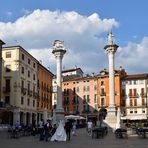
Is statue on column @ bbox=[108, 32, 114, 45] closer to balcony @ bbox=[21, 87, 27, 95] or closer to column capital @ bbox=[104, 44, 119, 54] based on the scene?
column capital @ bbox=[104, 44, 119, 54]

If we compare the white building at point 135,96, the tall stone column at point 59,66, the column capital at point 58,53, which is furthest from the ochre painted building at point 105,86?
the column capital at point 58,53

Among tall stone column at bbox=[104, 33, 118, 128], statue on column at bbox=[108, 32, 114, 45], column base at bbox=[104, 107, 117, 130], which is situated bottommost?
column base at bbox=[104, 107, 117, 130]

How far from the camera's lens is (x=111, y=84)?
168 feet

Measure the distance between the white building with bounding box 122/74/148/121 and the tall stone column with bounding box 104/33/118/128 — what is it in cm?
4809

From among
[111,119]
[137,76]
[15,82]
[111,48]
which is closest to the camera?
[111,119]

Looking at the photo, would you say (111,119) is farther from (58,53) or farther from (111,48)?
(58,53)

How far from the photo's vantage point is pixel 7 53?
6981 centimetres

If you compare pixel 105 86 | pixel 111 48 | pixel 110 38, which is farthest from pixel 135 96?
pixel 111 48

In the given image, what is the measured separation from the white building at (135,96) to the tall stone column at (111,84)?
4809 centimetres

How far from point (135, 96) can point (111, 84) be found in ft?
170

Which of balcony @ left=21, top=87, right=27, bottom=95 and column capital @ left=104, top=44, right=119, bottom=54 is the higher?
column capital @ left=104, top=44, right=119, bottom=54

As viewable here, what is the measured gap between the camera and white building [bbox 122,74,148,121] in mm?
99250

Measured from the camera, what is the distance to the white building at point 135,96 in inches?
3907

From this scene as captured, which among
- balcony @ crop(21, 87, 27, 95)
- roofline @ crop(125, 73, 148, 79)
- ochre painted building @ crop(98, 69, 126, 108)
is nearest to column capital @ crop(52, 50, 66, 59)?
balcony @ crop(21, 87, 27, 95)
